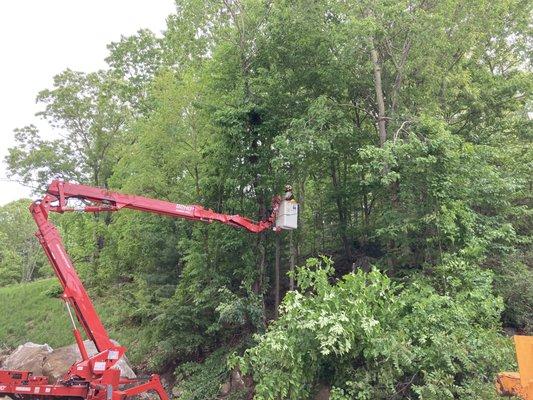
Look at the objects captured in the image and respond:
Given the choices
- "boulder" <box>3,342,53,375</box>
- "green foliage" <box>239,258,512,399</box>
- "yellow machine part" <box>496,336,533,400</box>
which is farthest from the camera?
"boulder" <box>3,342,53,375</box>

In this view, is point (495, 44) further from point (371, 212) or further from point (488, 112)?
point (371, 212)

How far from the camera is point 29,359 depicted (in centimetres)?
1496

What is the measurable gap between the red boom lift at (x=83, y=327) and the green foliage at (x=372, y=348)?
3.53 m

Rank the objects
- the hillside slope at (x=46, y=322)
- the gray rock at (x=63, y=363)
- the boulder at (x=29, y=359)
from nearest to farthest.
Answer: the gray rock at (x=63, y=363) → the boulder at (x=29, y=359) → the hillside slope at (x=46, y=322)

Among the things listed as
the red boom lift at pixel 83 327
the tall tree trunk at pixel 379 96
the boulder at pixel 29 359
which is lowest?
the boulder at pixel 29 359

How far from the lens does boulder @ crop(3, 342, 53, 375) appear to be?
14109 millimetres

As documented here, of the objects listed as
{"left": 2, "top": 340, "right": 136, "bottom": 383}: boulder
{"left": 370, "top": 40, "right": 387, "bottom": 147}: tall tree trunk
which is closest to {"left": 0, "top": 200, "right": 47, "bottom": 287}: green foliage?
{"left": 2, "top": 340, "right": 136, "bottom": 383}: boulder

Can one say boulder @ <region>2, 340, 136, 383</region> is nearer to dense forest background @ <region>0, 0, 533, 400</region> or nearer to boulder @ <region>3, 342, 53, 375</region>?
boulder @ <region>3, 342, 53, 375</region>

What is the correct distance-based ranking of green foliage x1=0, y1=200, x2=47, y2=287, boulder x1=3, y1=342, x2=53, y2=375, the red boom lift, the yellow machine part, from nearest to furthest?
the yellow machine part
the red boom lift
boulder x1=3, y1=342, x2=53, y2=375
green foliage x1=0, y1=200, x2=47, y2=287

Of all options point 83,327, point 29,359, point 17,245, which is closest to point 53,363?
point 29,359

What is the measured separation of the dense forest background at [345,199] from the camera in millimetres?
7254

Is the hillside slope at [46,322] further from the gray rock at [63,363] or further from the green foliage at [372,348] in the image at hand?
the green foliage at [372,348]

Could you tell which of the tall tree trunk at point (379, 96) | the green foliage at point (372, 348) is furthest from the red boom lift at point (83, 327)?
the tall tree trunk at point (379, 96)

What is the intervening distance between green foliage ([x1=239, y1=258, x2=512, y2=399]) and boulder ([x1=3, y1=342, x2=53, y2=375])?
9.73m
